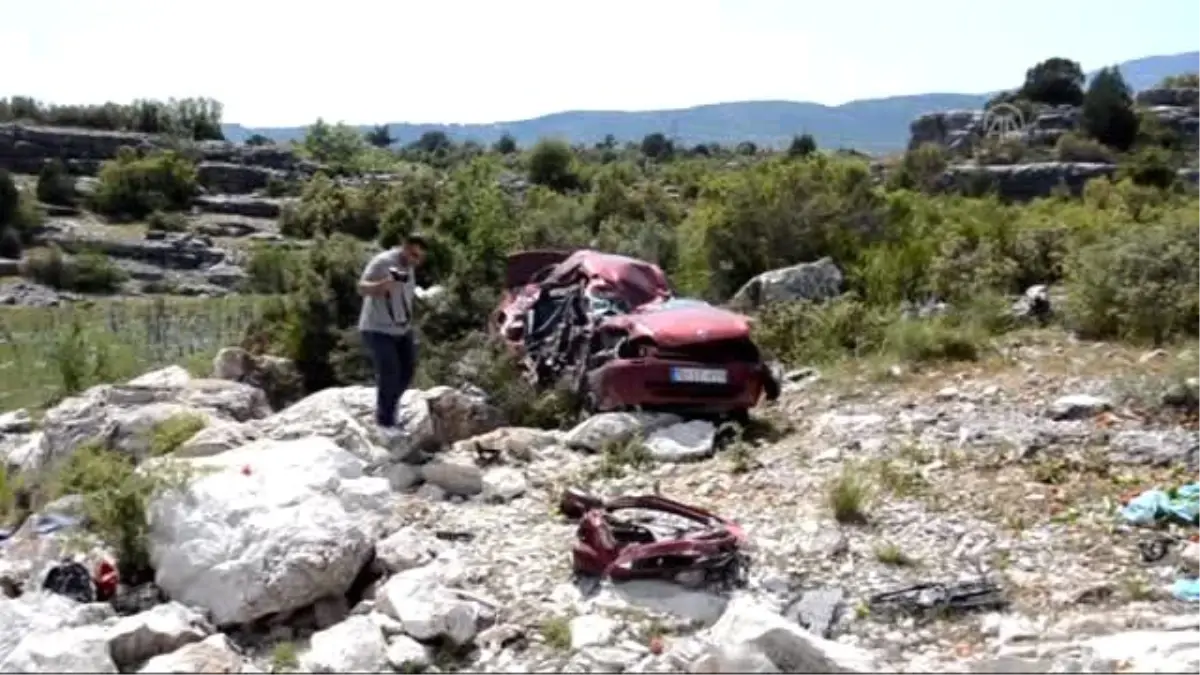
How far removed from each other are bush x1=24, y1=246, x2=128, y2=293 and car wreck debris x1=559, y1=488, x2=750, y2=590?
57812mm

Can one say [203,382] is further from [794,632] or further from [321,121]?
[321,121]

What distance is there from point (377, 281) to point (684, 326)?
7.14ft

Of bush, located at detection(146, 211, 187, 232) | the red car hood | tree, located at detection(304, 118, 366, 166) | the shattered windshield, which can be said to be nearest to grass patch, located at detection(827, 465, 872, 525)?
the red car hood

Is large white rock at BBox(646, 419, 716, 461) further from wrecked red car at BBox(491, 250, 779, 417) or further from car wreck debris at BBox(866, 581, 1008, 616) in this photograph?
car wreck debris at BBox(866, 581, 1008, 616)

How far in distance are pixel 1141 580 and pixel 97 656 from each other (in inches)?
172

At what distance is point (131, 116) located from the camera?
3979 inches

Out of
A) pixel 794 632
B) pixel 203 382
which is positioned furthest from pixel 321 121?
pixel 794 632

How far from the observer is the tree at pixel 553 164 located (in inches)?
2387

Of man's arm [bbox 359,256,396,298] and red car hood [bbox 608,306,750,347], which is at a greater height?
man's arm [bbox 359,256,396,298]

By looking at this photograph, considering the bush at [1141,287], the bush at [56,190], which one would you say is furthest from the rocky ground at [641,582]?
the bush at [56,190]

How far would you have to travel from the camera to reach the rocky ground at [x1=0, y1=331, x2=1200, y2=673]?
5211 mm

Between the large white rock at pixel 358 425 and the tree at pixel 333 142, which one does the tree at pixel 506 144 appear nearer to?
the tree at pixel 333 142

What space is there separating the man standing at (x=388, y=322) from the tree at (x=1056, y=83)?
258 ft

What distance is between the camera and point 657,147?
115 metres
